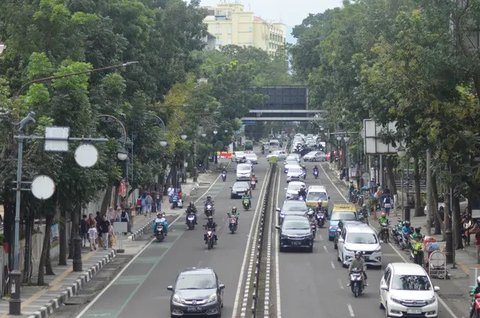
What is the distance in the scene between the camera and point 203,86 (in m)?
99.7

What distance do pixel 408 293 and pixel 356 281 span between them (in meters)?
4.69

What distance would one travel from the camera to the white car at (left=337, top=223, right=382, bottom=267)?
143 feet

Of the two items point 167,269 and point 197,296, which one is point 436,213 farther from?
point 197,296

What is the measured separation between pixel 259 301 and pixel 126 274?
33.7ft

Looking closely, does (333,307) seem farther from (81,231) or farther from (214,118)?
(214,118)

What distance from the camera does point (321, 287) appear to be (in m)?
38.8

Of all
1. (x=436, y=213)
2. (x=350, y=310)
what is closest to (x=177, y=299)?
(x=350, y=310)

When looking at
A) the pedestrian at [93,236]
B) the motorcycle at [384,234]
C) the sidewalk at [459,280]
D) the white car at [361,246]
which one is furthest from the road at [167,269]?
the sidewalk at [459,280]

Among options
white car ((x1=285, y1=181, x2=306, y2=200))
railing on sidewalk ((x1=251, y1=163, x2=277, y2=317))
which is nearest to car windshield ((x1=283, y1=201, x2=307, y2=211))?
railing on sidewalk ((x1=251, y1=163, x2=277, y2=317))

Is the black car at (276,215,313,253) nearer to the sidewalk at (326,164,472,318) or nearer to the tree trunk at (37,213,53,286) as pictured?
the sidewalk at (326,164,472,318)

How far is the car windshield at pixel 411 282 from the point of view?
32219mm

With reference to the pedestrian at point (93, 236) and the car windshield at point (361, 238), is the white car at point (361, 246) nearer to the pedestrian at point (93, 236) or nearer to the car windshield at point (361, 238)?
the car windshield at point (361, 238)

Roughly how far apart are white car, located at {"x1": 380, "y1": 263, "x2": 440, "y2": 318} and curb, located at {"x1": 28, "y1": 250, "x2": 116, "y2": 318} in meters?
10.1

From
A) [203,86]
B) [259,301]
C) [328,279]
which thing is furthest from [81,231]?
[203,86]
